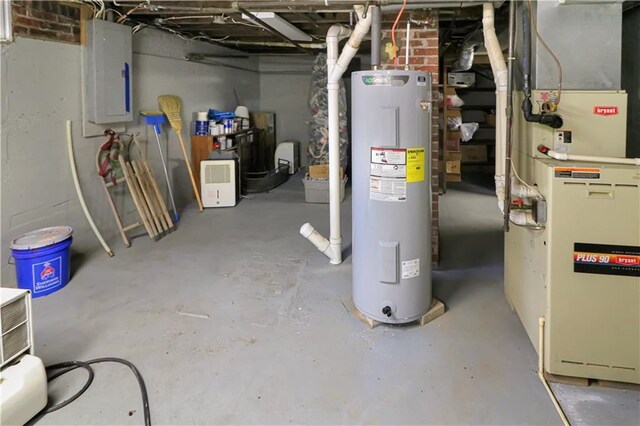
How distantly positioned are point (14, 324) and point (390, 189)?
6.33 ft

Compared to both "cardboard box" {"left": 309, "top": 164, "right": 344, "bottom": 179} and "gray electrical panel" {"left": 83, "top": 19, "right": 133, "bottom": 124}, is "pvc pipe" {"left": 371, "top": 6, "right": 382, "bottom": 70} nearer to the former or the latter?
"gray electrical panel" {"left": 83, "top": 19, "right": 133, "bottom": 124}

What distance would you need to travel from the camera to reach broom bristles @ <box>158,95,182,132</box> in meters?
5.12

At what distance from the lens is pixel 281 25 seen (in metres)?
4.61

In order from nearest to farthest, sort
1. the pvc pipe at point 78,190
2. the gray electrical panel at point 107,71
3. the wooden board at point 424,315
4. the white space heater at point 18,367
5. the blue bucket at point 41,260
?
the white space heater at point 18,367 → the wooden board at point 424,315 → the blue bucket at point 41,260 → the pvc pipe at point 78,190 → the gray electrical panel at point 107,71

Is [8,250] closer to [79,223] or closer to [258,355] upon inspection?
[79,223]

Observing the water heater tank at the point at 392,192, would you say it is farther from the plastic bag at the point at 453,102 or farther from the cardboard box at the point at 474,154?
the cardboard box at the point at 474,154

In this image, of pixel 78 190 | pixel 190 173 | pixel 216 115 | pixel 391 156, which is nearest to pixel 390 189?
pixel 391 156

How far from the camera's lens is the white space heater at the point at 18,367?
176 cm

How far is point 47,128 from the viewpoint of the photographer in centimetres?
354

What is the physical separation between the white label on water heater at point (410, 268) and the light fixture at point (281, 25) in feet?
8.66

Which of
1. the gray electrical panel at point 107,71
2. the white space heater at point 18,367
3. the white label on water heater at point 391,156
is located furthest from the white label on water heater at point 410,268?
the gray electrical panel at point 107,71

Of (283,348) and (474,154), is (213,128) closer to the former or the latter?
(283,348)

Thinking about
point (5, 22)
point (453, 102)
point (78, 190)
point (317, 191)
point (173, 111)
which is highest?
point (453, 102)

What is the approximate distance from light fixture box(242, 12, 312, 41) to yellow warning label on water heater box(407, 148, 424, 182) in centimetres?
226
